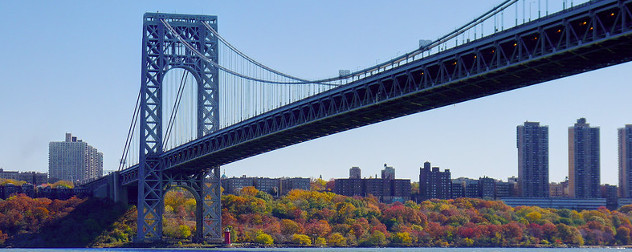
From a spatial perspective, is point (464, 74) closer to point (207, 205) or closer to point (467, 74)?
point (467, 74)

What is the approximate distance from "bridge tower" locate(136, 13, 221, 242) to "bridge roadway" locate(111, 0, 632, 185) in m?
11.9

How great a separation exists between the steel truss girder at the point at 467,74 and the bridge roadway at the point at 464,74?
0.14 ft

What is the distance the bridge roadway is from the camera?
48.8 metres

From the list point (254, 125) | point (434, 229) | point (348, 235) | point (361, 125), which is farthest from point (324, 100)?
point (434, 229)

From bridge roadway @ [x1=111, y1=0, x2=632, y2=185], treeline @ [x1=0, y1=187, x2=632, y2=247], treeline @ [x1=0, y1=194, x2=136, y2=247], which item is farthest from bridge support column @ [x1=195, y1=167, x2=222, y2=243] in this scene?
bridge roadway @ [x1=111, y1=0, x2=632, y2=185]

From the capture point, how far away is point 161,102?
9638 centimetres

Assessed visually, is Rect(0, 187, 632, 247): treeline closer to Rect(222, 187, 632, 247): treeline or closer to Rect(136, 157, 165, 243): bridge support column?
Rect(222, 187, 632, 247): treeline

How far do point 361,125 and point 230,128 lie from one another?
48.0 feet

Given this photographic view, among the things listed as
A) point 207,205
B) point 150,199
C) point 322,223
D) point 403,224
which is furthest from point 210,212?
point 403,224

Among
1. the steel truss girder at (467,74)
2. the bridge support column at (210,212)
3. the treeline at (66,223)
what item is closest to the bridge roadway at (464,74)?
the steel truss girder at (467,74)

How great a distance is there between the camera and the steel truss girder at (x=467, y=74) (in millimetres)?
48688

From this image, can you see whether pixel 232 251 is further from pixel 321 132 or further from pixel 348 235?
pixel 348 235

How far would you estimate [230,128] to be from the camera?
276 feet

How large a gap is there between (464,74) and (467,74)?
1.86ft
